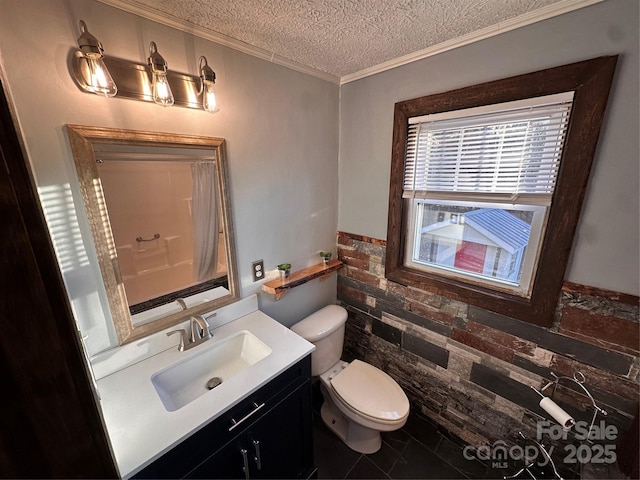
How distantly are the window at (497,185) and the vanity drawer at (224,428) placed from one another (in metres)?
0.94

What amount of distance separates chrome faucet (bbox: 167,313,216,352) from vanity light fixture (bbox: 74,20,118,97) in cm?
100

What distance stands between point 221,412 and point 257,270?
0.74m

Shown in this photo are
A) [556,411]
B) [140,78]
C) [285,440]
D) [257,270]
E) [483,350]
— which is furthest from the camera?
[257,270]

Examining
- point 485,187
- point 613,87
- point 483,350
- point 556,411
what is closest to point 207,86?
point 485,187

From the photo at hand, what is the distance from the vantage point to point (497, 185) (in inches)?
49.7

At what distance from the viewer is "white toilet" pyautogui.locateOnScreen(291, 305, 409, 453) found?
143 cm

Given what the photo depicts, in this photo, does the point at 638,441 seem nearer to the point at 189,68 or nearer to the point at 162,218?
the point at 162,218

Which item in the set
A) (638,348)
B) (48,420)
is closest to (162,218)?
(48,420)

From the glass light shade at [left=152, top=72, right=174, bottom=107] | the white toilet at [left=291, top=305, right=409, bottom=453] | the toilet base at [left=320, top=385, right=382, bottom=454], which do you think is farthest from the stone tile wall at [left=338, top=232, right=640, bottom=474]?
the glass light shade at [left=152, top=72, right=174, bottom=107]

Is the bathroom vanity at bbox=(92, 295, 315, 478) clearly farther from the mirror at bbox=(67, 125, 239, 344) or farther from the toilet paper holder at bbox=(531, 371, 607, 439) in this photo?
the toilet paper holder at bbox=(531, 371, 607, 439)

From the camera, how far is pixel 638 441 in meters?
1.01

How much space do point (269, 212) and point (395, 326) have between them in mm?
1160

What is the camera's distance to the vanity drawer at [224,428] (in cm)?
85

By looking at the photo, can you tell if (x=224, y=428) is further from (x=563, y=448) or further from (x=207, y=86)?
(x=563, y=448)
